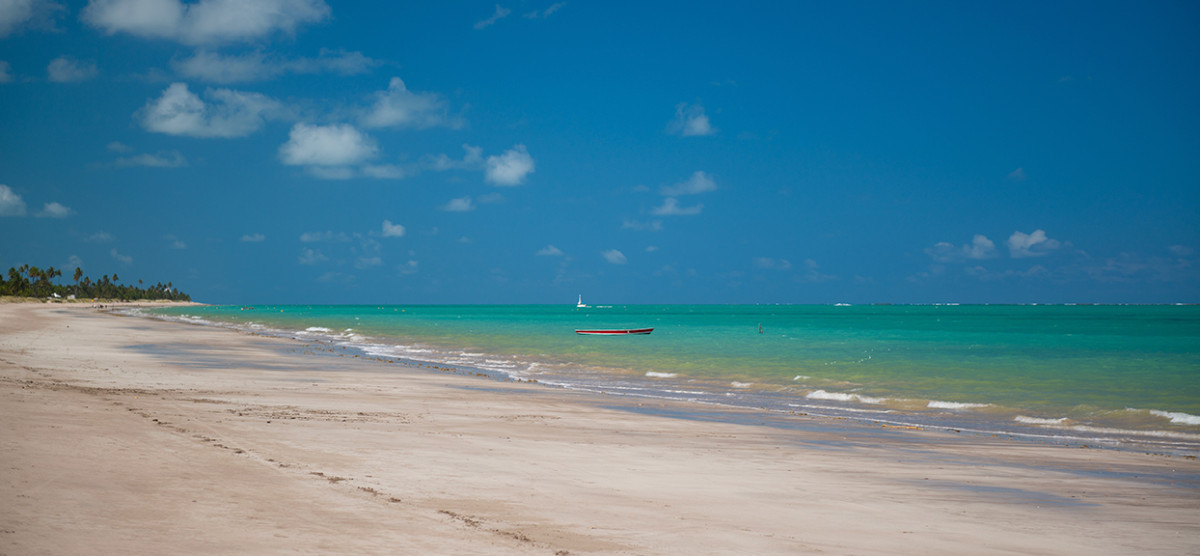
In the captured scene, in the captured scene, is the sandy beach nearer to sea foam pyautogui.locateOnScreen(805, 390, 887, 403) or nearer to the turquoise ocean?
the turquoise ocean

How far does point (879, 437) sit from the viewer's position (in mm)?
15703

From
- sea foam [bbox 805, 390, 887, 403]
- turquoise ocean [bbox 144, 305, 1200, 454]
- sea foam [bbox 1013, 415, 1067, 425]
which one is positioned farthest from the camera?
sea foam [bbox 805, 390, 887, 403]

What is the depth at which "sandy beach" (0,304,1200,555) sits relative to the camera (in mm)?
6867

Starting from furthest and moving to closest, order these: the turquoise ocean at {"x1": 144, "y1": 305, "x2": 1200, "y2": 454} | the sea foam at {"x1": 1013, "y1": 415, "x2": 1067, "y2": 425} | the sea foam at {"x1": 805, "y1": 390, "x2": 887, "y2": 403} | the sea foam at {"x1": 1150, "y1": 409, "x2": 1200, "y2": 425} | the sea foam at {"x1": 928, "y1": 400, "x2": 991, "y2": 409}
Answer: the sea foam at {"x1": 805, "y1": 390, "x2": 887, "y2": 403}, the sea foam at {"x1": 928, "y1": 400, "x2": 991, "y2": 409}, the turquoise ocean at {"x1": 144, "y1": 305, "x2": 1200, "y2": 454}, the sea foam at {"x1": 1013, "y1": 415, "x2": 1067, "y2": 425}, the sea foam at {"x1": 1150, "y1": 409, "x2": 1200, "y2": 425}

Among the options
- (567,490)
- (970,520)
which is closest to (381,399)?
(567,490)

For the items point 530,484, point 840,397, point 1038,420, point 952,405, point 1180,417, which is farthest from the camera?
point 840,397

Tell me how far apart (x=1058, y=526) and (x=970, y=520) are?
928mm

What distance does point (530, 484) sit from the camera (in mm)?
9438

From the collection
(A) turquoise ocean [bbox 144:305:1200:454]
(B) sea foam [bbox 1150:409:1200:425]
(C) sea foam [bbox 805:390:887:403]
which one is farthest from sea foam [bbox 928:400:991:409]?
(B) sea foam [bbox 1150:409:1200:425]

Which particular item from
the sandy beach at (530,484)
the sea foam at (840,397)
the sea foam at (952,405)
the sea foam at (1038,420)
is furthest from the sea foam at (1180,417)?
the sea foam at (840,397)

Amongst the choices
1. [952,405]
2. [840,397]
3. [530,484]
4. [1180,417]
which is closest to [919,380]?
[840,397]

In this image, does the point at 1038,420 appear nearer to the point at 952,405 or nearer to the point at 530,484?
the point at 952,405

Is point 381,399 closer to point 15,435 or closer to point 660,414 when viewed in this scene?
point 660,414

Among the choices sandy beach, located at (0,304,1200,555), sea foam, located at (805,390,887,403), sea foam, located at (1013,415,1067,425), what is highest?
sandy beach, located at (0,304,1200,555)
